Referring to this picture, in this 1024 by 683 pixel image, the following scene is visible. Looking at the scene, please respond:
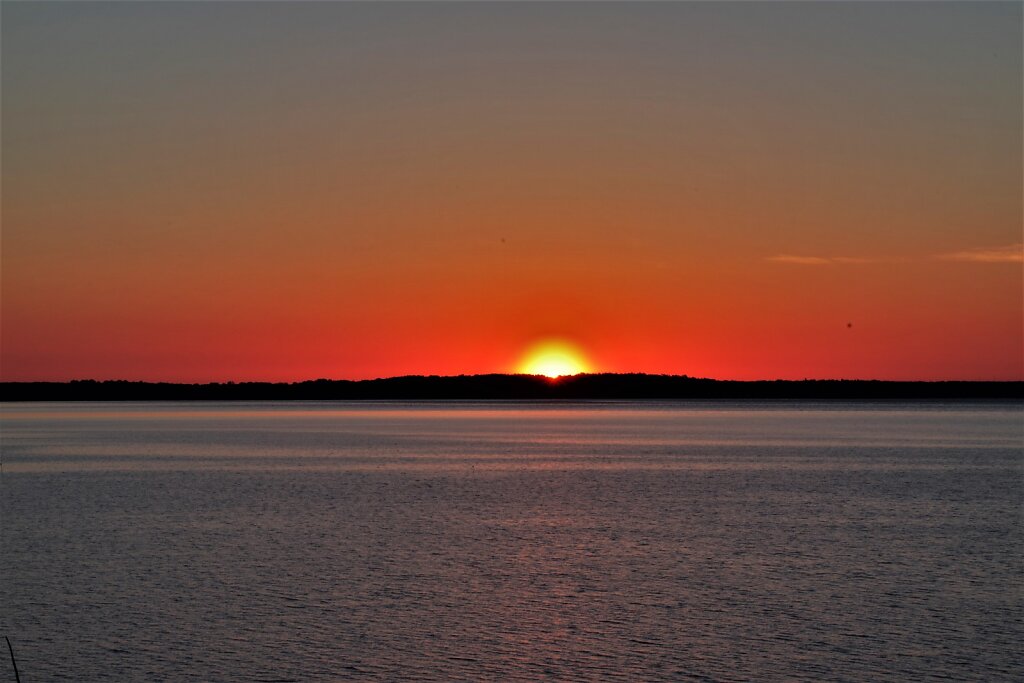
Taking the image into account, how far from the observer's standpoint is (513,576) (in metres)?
30.6

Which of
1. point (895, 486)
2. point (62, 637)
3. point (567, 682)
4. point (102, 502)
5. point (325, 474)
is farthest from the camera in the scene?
Answer: point (325, 474)

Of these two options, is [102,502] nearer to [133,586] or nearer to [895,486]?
[133,586]

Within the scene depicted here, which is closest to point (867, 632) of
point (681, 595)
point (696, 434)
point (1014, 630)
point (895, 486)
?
point (1014, 630)

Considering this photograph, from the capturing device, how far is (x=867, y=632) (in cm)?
2414

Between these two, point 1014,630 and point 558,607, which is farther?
point 558,607

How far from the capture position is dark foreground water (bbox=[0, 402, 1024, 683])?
2217 cm

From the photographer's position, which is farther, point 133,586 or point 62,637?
point 133,586

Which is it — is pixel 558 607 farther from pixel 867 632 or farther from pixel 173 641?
pixel 173 641

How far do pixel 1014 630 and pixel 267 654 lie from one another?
14978 mm

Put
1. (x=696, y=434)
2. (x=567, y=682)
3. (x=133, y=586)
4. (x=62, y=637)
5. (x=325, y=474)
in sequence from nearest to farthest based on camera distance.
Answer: (x=567, y=682)
(x=62, y=637)
(x=133, y=586)
(x=325, y=474)
(x=696, y=434)

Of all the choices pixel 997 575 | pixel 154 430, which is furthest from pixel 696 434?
pixel 997 575

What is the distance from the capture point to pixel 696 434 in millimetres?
128750

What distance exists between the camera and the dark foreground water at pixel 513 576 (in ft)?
72.7

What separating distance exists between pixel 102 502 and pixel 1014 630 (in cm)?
3844
